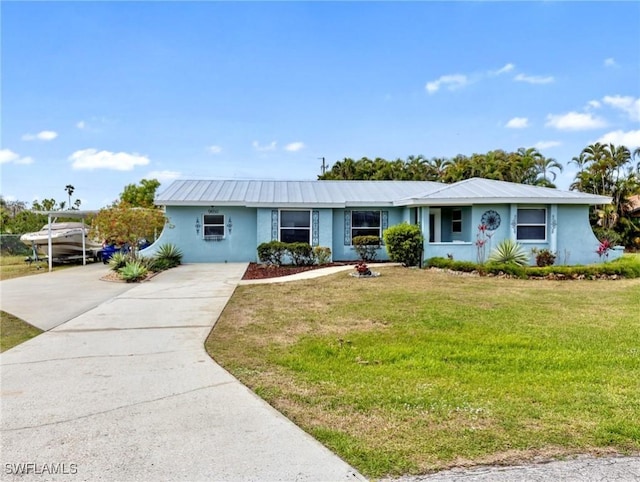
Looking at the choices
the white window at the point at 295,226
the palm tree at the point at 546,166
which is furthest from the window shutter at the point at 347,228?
the palm tree at the point at 546,166

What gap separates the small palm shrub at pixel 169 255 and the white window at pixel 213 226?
58.7 inches

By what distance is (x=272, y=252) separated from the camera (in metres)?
17.7

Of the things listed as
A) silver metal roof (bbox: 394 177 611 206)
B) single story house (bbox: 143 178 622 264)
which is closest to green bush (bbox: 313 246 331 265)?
single story house (bbox: 143 178 622 264)

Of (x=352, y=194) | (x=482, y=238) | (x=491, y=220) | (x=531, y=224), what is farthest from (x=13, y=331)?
(x=531, y=224)

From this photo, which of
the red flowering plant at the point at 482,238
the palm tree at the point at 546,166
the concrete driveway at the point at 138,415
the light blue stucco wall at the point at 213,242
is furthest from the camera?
the palm tree at the point at 546,166

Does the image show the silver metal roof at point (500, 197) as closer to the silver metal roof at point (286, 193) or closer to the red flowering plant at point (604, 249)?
the red flowering plant at point (604, 249)

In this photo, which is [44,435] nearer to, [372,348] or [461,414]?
[461,414]

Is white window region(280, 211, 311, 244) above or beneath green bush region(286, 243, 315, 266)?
above

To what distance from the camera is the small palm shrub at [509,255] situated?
591 inches

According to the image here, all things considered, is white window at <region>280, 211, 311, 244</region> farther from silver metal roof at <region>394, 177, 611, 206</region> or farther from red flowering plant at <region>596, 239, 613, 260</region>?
red flowering plant at <region>596, 239, 613, 260</region>

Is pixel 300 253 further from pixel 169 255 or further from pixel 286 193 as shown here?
pixel 169 255

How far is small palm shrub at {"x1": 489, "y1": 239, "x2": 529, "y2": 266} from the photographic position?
15.0 m

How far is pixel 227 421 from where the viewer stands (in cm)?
379

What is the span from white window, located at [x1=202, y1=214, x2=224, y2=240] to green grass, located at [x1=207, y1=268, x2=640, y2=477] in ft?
31.7
